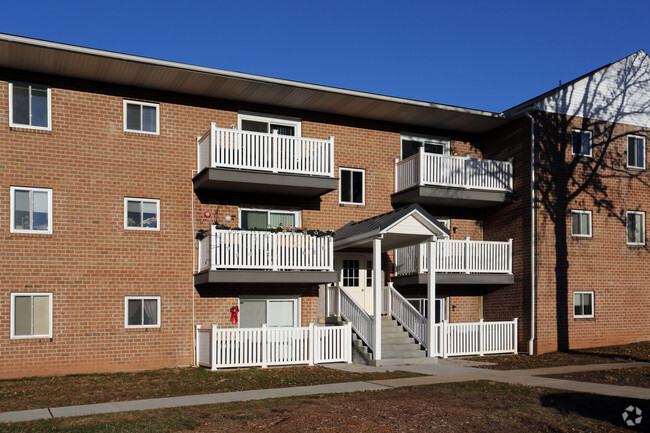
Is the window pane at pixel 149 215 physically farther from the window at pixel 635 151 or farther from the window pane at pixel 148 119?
the window at pixel 635 151

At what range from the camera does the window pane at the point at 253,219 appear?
2098 cm

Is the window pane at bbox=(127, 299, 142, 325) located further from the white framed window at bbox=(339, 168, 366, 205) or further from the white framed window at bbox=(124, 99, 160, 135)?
the white framed window at bbox=(339, 168, 366, 205)

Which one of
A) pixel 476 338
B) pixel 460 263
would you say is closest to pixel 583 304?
pixel 476 338

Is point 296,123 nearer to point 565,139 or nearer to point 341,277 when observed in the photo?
point 341,277

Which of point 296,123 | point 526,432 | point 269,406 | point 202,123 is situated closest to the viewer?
point 526,432

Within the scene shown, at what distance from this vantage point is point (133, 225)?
19453 millimetres

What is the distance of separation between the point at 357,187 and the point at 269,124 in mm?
3596

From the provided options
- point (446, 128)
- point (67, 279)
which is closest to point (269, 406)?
point (67, 279)

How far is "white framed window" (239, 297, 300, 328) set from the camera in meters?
20.6

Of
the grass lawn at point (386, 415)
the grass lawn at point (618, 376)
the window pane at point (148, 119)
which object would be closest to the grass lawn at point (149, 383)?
the grass lawn at point (386, 415)

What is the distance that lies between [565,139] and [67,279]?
1617 centimetres

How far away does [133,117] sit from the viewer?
1975 centimetres

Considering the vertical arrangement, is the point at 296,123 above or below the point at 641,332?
A: above

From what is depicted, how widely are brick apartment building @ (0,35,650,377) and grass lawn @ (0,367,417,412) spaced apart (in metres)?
1.62
